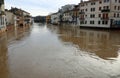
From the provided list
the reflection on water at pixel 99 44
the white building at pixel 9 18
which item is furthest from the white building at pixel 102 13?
the white building at pixel 9 18

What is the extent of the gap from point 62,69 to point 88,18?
1877 inches

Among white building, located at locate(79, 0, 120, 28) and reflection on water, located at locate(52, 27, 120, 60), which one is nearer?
reflection on water, located at locate(52, 27, 120, 60)

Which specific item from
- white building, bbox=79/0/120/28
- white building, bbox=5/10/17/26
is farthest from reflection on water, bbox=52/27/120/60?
white building, bbox=5/10/17/26

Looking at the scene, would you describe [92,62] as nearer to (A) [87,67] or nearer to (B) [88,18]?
(A) [87,67]

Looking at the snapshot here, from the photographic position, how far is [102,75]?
9.45 m

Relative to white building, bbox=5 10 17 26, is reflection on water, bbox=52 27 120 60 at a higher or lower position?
lower

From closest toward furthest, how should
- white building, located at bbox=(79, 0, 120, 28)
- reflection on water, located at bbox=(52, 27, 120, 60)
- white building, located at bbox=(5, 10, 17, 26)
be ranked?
reflection on water, located at bbox=(52, 27, 120, 60) < white building, located at bbox=(79, 0, 120, 28) < white building, located at bbox=(5, 10, 17, 26)

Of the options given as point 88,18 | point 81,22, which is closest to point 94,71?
point 88,18

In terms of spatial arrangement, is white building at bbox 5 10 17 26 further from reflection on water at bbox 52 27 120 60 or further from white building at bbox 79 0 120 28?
reflection on water at bbox 52 27 120 60

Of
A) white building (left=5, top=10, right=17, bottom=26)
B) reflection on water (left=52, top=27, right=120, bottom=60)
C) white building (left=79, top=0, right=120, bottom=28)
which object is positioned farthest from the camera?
white building (left=5, top=10, right=17, bottom=26)

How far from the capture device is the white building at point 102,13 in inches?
1847

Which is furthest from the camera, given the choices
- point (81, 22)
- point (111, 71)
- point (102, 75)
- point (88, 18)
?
point (81, 22)

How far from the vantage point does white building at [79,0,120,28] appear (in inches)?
1847

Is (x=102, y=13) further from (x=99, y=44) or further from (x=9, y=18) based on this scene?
(x=9, y=18)
